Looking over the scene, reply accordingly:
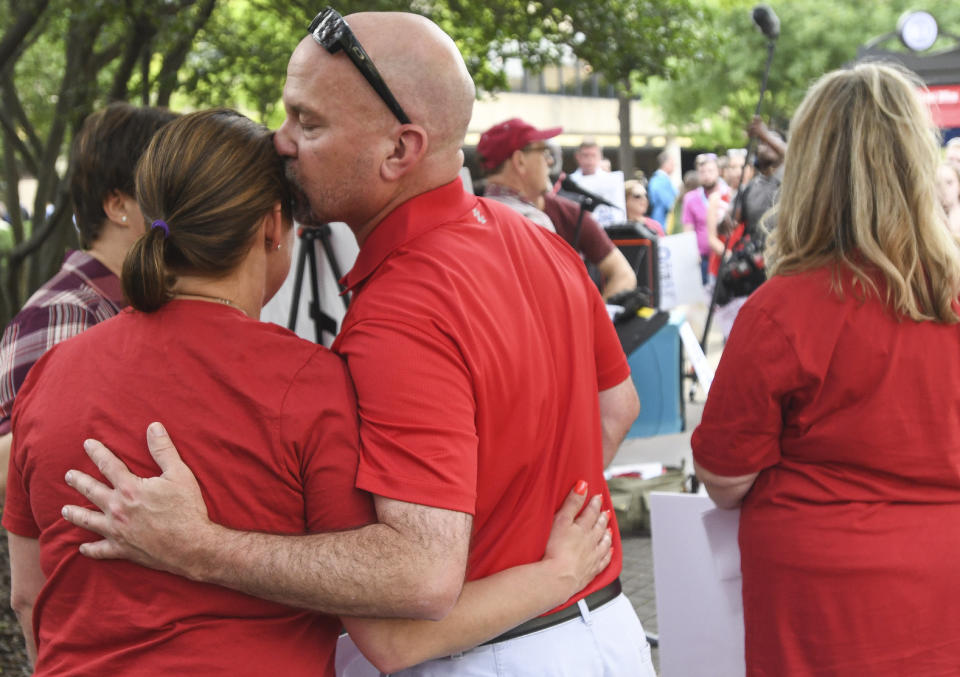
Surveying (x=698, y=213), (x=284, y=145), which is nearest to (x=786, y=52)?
(x=698, y=213)

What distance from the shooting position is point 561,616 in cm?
192

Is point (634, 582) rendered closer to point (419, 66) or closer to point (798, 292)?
point (798, 292)

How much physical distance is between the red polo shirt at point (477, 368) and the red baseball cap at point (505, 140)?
353cm

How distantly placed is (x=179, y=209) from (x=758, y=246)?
6.24m

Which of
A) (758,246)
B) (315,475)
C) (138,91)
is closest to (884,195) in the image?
(315,475)

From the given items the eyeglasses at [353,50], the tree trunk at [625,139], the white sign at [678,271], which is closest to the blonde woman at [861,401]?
the eyeglasses at [353,50]

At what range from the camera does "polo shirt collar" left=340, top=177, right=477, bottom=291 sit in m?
1.83

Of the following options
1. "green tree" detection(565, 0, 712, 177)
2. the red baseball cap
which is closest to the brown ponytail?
the red baseball cap

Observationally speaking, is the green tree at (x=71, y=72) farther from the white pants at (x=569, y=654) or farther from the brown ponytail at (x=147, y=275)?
the white pants at (x=569, y=654)

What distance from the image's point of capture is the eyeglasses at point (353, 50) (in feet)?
5.73

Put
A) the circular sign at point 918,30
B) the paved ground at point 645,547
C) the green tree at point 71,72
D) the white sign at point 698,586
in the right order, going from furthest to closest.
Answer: the circular sign at point 918,30
the green tree at point 71,72
the paved ground at point 645,547
the white sign at point 698,586

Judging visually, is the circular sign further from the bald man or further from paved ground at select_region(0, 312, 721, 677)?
the bald man

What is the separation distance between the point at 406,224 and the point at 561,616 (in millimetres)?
754

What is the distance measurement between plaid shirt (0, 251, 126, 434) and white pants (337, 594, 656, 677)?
115 centimetres
